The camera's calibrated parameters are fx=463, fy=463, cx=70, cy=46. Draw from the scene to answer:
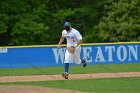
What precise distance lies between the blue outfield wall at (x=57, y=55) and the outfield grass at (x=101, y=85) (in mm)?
8441

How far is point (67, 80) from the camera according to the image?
15461 millimetres

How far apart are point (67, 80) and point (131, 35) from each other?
23.7 m

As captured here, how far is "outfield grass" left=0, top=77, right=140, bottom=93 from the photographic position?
499 inches

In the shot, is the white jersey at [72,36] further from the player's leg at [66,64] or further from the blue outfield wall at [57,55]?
the blue outfield wall at [57,55]

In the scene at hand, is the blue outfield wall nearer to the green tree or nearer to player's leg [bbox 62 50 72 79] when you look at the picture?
player's leg [bbox 62 50 72 79]

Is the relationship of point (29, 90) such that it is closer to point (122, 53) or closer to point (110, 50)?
point (110, 50)

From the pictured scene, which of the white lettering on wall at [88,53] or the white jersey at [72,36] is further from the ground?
the white jersey at [72,36]

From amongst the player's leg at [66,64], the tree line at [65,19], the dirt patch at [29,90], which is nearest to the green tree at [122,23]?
the tree line at [65,19]

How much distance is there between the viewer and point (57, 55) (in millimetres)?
23953

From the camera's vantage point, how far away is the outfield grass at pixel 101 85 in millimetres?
12664

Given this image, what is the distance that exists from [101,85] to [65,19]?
29.6m

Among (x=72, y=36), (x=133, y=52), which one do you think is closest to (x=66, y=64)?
(x=72, y=36)

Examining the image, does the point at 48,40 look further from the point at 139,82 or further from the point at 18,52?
the point at 139,82

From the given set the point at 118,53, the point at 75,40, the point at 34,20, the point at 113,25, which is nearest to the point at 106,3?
the point at 113,25
